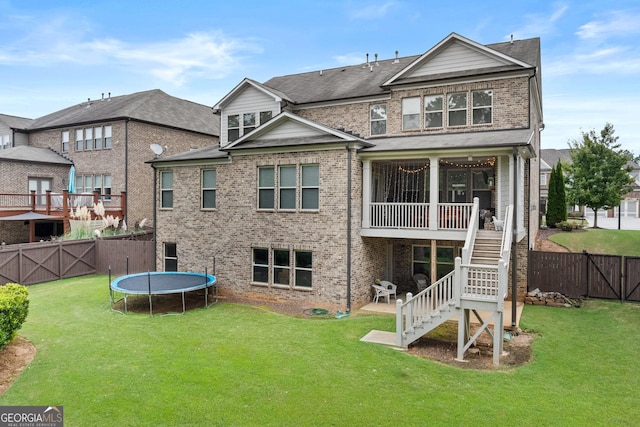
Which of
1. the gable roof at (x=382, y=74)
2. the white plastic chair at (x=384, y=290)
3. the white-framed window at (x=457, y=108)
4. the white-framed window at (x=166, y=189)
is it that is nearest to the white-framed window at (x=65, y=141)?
the white-framed window at (x=166, y=189)

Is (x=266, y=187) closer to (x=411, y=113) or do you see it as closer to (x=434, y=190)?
(x=434, y=190)

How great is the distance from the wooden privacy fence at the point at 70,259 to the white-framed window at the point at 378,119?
1109cm

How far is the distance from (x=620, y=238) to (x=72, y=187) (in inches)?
1388

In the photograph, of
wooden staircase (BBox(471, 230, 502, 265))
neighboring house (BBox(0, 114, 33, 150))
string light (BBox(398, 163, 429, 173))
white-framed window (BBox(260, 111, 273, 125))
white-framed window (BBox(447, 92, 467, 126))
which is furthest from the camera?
neighboring house (BBox(0, 114, 33, 150))

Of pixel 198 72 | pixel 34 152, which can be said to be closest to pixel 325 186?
pixel 34 152

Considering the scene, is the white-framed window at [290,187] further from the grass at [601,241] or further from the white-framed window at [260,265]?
the grass at [601,241]

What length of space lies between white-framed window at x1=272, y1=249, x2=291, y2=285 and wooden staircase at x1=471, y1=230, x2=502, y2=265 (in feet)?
21.5

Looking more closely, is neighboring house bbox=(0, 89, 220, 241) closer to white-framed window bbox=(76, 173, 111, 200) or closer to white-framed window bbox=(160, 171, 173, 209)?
white-framed window bbox=(76, 173, 111, 200)

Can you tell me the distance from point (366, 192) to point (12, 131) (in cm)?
3045

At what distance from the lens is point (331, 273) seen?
46.5 ft

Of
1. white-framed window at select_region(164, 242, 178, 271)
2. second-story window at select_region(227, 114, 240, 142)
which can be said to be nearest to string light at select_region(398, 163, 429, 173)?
second-story window at select_region(227, 114, 240, 142)

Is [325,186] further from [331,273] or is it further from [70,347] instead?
[70,347]

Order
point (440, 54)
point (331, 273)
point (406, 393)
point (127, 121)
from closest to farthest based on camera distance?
point (406, 393) < point (331, 273) < point (440, 54) < point (127, 121)

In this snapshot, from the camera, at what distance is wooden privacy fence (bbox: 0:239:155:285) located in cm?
1773
